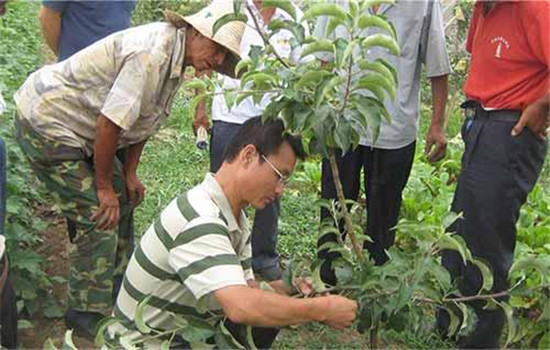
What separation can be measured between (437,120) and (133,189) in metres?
1.39

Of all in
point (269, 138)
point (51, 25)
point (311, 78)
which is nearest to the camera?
point (311, 78)

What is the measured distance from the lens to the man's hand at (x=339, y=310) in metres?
2.07

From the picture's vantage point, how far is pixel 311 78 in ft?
6.21

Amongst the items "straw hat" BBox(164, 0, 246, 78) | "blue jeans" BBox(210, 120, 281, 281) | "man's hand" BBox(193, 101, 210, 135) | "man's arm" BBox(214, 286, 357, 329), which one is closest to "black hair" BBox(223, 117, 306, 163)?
"man's arm" BBox(214, 286, 357, 329)

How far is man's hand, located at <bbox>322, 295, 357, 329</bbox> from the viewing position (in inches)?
81.5

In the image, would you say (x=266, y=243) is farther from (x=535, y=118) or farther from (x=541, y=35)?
(x=541, y=35)

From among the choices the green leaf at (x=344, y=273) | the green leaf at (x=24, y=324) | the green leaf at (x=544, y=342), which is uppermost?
the green leaf at (x=344, y=273)

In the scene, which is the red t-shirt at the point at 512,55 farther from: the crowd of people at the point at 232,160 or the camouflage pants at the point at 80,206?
the camouflage pants at the point at 80,206

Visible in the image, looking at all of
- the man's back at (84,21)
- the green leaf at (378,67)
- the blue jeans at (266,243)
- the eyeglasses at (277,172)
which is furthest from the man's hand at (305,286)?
the man's back at (84,21)

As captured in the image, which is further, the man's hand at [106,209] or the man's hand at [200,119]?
the man's hand at [200,119]

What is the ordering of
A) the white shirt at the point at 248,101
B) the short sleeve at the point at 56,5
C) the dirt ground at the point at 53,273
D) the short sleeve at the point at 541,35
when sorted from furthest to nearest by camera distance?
1. the short sleeve at the point at 56,5
2. the white shirt at the point at 248,101
3. the dirt ground at the point at 53,273
4. the short sleeve at the point at 541,35

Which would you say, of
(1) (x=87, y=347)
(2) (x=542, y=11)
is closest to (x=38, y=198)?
(1) (x=87, y=347)

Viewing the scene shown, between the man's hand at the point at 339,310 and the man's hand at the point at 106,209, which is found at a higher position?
the man's hand at the point at 339,310

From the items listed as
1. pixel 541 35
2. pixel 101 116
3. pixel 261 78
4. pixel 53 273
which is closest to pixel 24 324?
pixel 53 273
